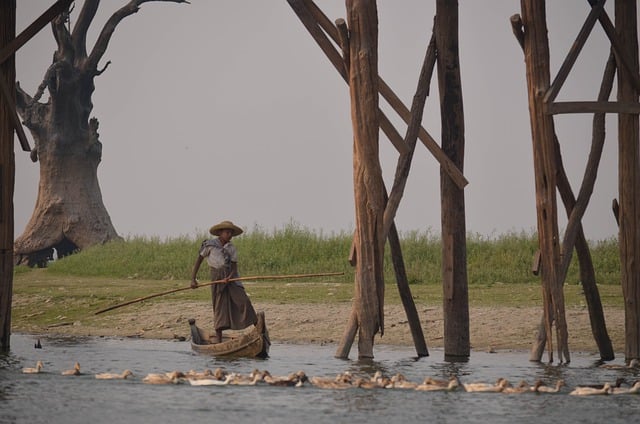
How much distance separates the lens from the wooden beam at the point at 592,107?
50.1ft

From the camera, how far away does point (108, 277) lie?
29.9 meters

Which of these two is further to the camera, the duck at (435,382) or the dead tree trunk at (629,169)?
the dead tree trunk at (629,169)

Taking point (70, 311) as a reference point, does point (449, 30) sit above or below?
above

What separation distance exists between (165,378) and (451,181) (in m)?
4.34

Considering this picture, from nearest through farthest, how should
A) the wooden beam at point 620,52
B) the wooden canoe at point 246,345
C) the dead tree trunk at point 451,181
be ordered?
the wooden beam at point 620,52
the dead tree trunk at point 451,181
the wooden canoe at point 246,345

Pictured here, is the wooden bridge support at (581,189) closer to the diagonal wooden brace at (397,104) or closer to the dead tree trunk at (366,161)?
the diagonal wooden brace at (397,104)

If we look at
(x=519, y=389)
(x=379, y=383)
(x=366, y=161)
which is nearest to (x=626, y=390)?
(x=519, y=389)

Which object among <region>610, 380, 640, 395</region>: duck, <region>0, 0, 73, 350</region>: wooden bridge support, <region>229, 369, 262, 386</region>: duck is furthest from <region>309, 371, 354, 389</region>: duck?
<region>0, 0, 73, 350</region>: wooden bridge support

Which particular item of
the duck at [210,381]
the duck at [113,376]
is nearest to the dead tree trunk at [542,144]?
the duck at [210,381]

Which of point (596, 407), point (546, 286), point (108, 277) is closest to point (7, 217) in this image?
point (546, 286)

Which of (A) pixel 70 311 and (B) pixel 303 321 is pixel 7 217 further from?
(A) pixel 70 311

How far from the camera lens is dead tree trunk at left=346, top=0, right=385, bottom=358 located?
15.4 meters

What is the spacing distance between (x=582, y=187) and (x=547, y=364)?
7.63ft

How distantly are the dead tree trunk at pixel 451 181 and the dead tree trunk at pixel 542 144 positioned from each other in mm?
1407
